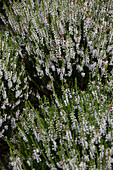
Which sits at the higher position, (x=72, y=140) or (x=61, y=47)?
(x=61, y=47)

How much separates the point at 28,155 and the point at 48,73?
3.05 ft

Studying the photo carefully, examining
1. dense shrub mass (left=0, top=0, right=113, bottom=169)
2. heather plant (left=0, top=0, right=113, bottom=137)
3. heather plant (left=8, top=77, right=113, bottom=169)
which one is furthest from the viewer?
heather plant (left=0, top=0, right=113, bottom=137)

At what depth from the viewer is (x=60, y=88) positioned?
2.57m

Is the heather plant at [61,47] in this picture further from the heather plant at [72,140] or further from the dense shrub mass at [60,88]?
the heather plant at [72,140]

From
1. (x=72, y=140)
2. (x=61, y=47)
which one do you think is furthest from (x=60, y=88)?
(x=72, y=140)

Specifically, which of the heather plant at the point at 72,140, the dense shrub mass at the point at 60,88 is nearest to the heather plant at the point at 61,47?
the dense shrub mass at the point at 60,88

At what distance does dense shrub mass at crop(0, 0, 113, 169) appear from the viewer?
177 cm

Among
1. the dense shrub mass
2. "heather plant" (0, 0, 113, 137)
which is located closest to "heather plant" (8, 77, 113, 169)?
the dense shrub mass

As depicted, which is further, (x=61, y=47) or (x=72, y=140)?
(x=61, y=47)

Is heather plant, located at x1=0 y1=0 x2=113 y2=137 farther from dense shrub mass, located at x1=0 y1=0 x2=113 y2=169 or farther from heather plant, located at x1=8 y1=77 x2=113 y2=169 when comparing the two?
heather plant, located at x1=8 y1=77 x2=113 y2=169

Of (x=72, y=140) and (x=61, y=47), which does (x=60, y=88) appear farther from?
(x=72, y=140)

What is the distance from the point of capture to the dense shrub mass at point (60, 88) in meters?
1.77

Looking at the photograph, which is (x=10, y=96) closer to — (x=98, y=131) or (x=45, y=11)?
(x=98, y=131)

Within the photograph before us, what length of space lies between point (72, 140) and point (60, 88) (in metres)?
0.91
